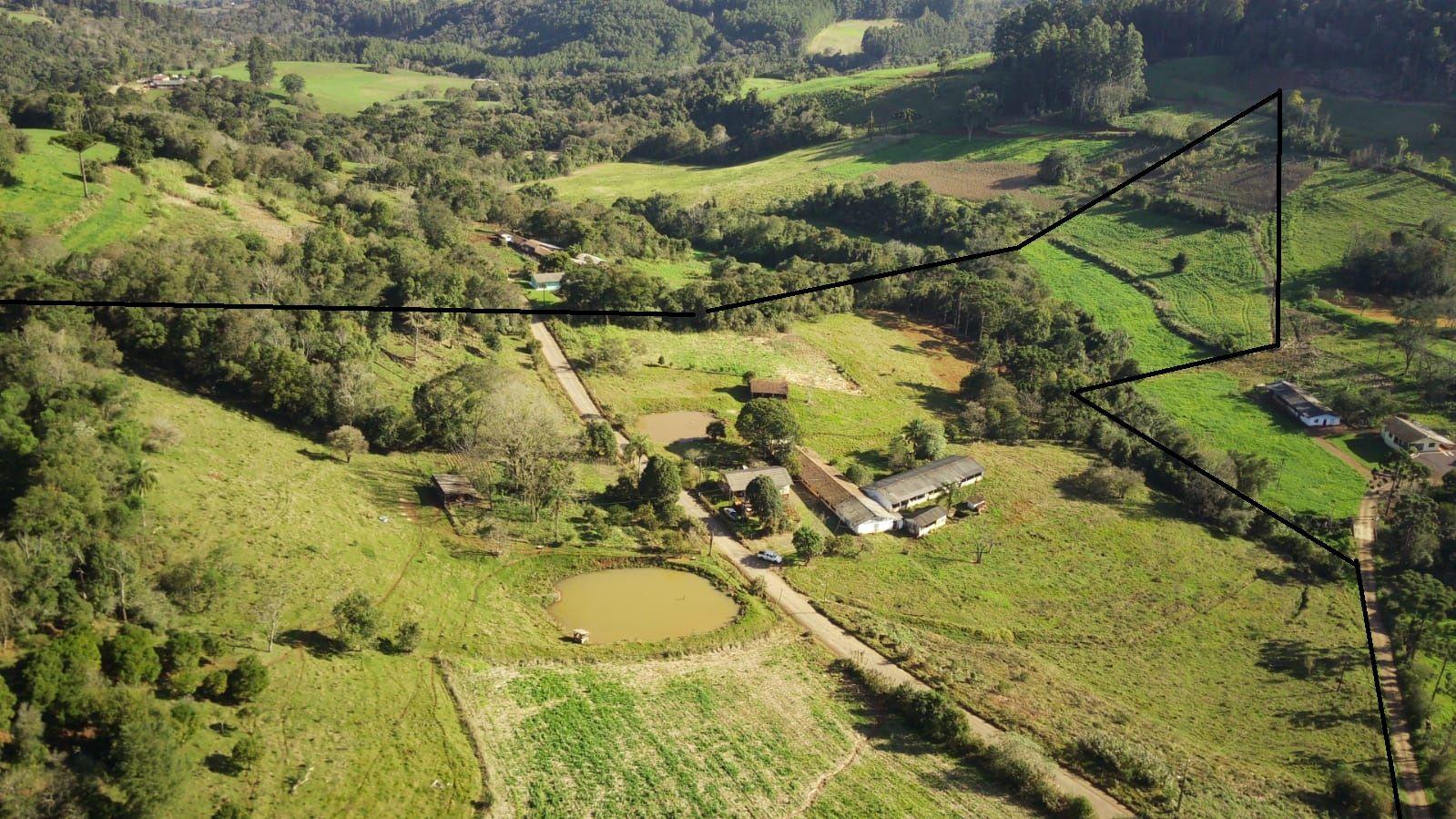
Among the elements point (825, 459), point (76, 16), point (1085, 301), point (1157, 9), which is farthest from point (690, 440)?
point (76, 16)

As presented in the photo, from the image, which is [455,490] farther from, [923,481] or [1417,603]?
[1417,603]

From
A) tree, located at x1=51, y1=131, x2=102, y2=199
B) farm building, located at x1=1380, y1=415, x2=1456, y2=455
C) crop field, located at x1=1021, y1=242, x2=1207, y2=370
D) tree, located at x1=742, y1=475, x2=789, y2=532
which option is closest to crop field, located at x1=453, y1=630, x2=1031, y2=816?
tree, located at x1=742, y1=475, x2=789, y2=532

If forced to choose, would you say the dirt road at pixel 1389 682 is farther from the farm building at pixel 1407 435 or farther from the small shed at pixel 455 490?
the small shed at pixel 455 490

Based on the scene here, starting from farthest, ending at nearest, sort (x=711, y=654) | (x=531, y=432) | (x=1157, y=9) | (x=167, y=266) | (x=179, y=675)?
1. (x=1157, y=9)
2. (x=167, y=266)
3. (x=531, y=432)
4. (x=711, y=654)
5. (x=179, y=675)

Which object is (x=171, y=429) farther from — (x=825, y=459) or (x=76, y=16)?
(x=76, y=16)

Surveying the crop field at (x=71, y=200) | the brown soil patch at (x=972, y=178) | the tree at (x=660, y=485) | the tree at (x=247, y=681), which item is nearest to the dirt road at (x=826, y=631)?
the tree at (x=660, y=485)
